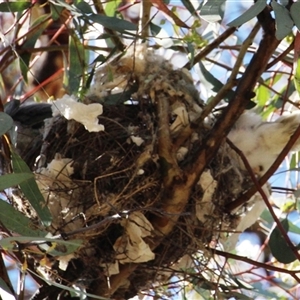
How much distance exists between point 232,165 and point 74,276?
1.73ft

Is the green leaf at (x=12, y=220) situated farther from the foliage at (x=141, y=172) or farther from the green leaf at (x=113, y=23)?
the green leaf at (x=113, y=23)

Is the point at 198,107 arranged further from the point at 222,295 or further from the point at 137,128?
the point at 222,295

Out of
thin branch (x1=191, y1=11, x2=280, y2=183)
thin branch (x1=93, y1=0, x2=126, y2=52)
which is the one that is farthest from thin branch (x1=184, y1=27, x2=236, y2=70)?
thin branch (x1=191, y1=11, x2=280, y2=183)

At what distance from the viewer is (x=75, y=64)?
2205mm

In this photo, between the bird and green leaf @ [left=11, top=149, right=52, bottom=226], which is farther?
the bird

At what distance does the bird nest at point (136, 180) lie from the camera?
1.90 m

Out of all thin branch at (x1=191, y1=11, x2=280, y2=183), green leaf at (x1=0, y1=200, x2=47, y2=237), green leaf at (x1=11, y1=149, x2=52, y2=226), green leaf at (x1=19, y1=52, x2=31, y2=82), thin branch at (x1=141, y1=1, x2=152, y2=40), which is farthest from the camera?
thin branch at (x1=141, y1=1, x2=152, y2=40)

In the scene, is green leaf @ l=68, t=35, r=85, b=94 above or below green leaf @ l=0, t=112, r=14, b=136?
above

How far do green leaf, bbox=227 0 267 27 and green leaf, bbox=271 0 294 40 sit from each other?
0.03 m

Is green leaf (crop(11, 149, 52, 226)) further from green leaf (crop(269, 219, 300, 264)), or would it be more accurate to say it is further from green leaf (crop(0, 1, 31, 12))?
green leaf (crop(269, 219, 300, 264))

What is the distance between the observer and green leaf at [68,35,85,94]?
6.82 feet

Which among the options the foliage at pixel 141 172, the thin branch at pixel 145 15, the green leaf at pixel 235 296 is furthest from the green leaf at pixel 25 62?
the green leaf at pixel 235 296

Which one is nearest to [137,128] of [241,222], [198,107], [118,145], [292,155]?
[118,145]

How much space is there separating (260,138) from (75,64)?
58 cm
